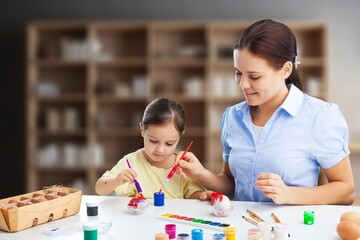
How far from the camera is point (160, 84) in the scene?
5719mm

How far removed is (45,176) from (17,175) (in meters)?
0.34

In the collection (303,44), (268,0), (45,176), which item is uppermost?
(268,0)

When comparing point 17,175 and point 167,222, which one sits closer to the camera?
point 167,222

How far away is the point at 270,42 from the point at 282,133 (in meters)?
0.34

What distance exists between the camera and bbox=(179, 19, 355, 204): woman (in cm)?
194

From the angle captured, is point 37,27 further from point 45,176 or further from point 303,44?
point 303,44

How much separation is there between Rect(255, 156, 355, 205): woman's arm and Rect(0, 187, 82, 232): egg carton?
634 mm

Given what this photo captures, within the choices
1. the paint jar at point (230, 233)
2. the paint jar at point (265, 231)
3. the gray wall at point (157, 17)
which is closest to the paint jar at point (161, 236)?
the paint jar at point (230, 233)

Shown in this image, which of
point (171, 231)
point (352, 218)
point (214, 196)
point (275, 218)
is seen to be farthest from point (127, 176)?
point (352, 218)

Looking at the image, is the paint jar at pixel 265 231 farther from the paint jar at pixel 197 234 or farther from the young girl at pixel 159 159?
the young girl at pixel 159 159

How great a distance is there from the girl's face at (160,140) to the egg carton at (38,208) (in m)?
0.42

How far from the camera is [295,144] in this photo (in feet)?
6.52

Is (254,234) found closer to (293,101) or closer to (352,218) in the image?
(352,218)

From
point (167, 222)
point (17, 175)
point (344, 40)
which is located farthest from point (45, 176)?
point (167, 222)
